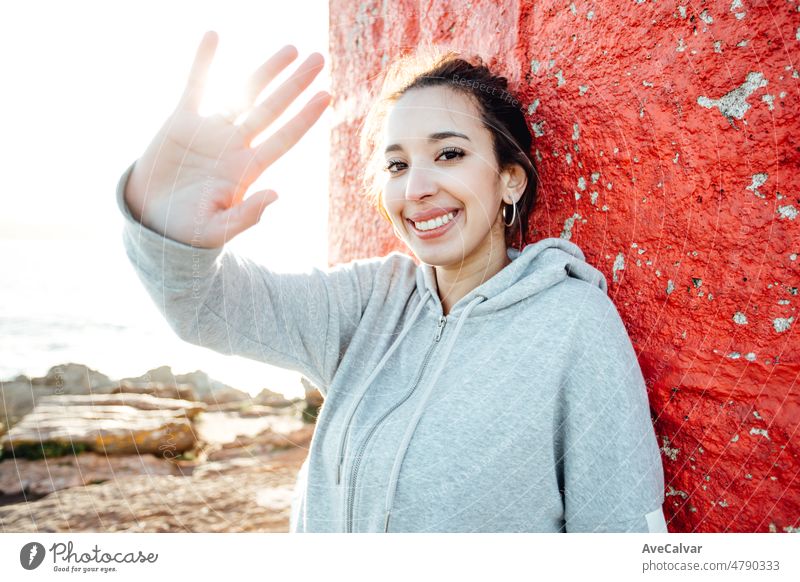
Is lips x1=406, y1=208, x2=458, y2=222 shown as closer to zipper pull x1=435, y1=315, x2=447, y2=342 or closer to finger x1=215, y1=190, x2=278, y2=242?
zipper pull x1=435, y1=315, x2=447, y2=342

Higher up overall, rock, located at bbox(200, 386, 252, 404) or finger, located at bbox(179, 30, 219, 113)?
finger, located at bbox(179, 30, 219, 113)

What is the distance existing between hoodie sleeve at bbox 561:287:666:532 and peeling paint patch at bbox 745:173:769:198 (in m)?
0.21

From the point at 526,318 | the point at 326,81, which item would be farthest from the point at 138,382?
the point at 526,318

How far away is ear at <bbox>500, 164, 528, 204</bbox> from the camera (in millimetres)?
773

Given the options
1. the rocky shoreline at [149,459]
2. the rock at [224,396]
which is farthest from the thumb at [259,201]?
the rock at [224,396]

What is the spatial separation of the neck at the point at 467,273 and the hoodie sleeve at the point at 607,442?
0.66ft

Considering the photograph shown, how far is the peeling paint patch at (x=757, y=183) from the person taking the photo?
0.56 meters

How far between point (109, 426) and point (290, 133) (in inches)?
93.1

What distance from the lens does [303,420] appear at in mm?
2531

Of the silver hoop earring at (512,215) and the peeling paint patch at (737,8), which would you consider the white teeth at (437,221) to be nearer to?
the silver hoop earring at (512,215)

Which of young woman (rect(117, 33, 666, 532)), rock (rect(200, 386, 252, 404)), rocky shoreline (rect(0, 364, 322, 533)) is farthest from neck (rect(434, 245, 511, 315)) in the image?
rock (rect(200, 386, 252, 404))

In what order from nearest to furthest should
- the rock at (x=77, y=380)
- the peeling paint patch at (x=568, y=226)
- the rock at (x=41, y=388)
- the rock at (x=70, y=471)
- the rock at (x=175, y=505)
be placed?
the peeling paint patch at (x=568, y=226), the rock at (x=175, y=505), the rock at (x=70, y=471), the rock at (x=41, y=388), the rock at (x=77, y=380)

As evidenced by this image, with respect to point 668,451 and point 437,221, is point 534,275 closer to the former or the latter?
point 437,221
